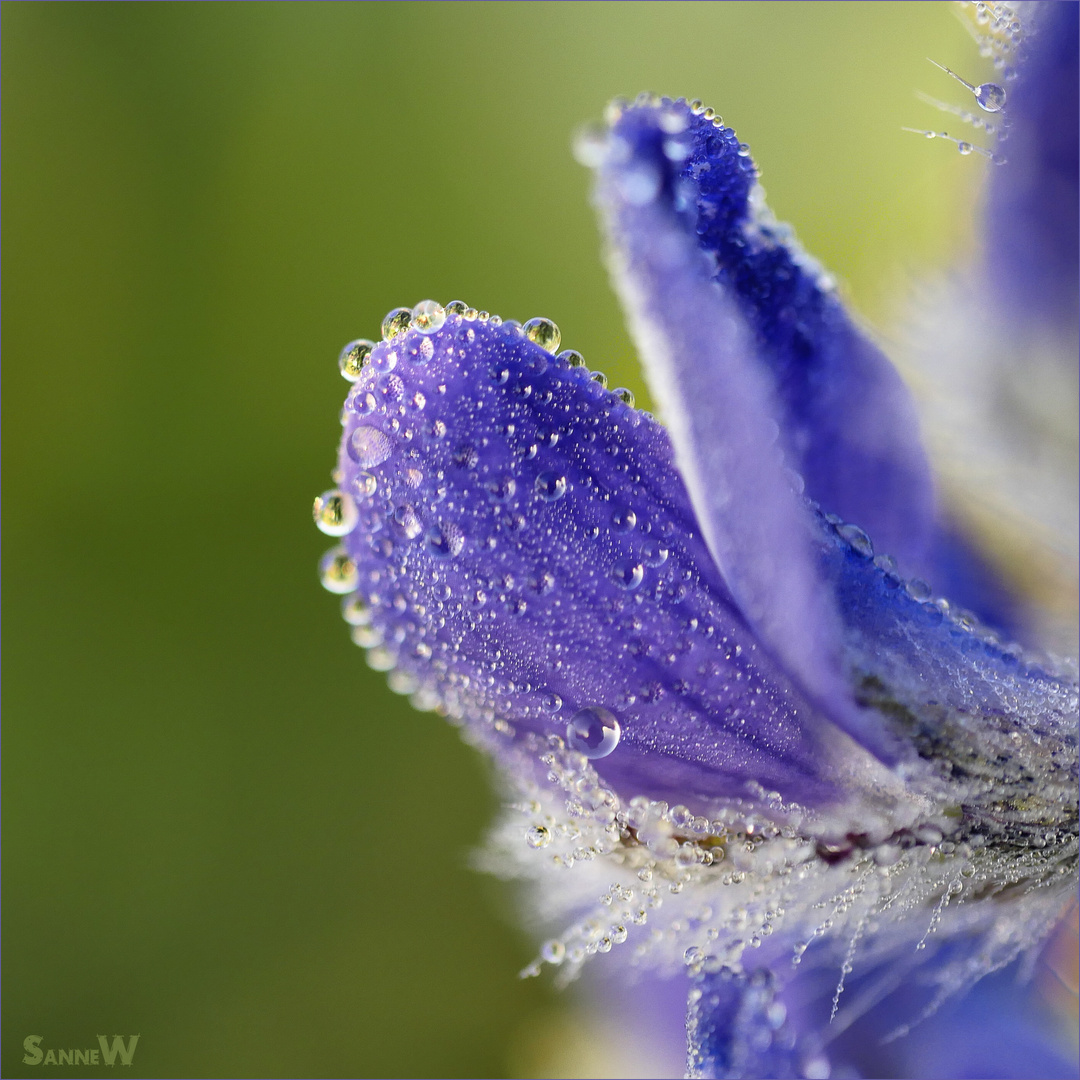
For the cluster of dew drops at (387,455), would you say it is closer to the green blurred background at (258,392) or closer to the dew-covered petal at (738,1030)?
the dew-covered petal at (738,1030)

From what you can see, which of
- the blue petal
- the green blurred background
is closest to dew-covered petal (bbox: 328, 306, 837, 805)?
the blue petal

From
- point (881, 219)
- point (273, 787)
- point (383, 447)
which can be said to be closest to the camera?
point (383, 447)

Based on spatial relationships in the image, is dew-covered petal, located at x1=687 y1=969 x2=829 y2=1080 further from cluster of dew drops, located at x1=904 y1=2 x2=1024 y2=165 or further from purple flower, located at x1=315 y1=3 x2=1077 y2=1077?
cluster of dew drops, located at x1=904 y1=2 x2=1024 y2=165

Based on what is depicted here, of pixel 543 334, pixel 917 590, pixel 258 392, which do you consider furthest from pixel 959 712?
pixel 258 392

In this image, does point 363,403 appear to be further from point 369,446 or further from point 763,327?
point 763,327

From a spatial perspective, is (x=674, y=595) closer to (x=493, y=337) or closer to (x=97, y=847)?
(x=493, y=337)

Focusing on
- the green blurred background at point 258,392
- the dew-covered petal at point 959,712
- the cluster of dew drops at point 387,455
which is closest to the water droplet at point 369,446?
the cluster of dew drops at point 387,455

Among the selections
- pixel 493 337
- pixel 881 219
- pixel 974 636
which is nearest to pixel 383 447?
pixel 493 337

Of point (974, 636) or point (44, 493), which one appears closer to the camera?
point (974, 636)
